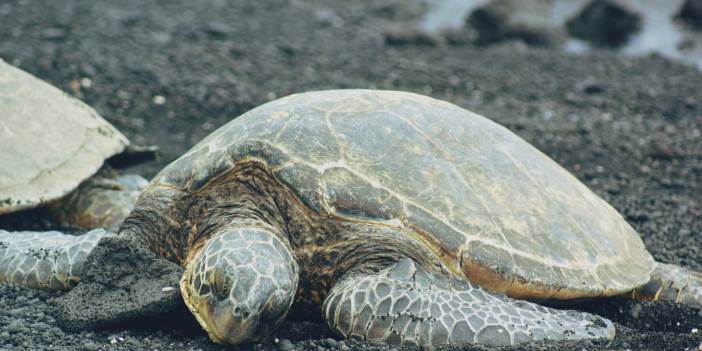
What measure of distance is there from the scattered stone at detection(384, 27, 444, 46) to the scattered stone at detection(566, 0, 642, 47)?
9.92ft

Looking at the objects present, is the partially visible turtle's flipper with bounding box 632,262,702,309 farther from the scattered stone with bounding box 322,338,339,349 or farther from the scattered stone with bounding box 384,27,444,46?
the scattered stone with bounding box 384,27,444,46

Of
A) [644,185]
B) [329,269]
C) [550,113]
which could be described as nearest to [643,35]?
[550,113]

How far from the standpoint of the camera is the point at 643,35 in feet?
39.3

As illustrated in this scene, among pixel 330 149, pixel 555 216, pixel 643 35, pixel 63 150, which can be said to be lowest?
pixel 643 35

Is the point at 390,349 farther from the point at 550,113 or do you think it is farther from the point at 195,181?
the point at 550,113

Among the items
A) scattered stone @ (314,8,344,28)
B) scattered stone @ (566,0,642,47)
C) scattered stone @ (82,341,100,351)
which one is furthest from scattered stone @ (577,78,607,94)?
scattered stone @ (82,341,100,351)

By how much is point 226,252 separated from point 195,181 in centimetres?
62

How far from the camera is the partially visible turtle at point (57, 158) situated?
436 centimetres

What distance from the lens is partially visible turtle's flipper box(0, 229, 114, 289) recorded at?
351 cm

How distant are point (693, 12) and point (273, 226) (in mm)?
11452

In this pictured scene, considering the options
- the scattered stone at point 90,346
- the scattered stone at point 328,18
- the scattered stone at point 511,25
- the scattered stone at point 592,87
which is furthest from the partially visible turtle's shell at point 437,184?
the scattered stone at point 511,25

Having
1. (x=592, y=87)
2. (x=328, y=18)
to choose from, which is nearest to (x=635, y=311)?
(x=592, y=87)

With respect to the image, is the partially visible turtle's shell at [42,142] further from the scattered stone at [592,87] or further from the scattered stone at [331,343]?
the scattered stone at [592,87]

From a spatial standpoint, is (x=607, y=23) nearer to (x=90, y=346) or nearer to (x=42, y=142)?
(x=42, y=142)
